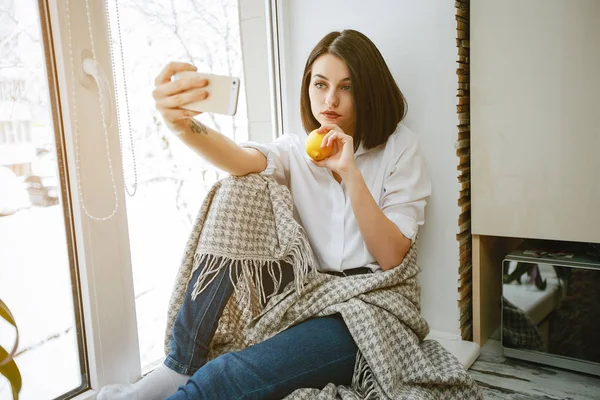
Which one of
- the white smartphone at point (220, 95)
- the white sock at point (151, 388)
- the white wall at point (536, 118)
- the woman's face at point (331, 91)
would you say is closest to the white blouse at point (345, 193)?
the woman's face at point (331, 91)

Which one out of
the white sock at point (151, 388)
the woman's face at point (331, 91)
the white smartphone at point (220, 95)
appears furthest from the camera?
the woman's face at point (331, 91)

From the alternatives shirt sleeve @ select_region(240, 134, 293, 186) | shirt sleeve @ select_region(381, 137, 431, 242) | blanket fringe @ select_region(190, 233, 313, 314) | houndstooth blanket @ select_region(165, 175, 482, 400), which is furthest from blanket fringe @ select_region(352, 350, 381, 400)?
shirt sleeve @ select_region(240, 134, 293, 186)

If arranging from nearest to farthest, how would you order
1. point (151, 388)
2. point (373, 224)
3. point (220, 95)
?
1. point (220, 95)
2. point (151, 388)
3. point (373, 224)

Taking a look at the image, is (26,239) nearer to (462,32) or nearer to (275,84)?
(275,84)

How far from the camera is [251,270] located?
107 centimetres

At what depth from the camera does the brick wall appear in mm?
1341

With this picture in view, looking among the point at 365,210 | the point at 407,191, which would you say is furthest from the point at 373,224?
the point at 407,191

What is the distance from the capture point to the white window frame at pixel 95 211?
0.98 m

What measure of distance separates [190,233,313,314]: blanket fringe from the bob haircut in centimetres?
34

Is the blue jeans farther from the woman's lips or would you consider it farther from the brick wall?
the brick wall

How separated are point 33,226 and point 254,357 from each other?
0.51m

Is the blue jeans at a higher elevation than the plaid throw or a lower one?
higher

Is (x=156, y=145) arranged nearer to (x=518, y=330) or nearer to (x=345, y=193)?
(x=345, y=193)

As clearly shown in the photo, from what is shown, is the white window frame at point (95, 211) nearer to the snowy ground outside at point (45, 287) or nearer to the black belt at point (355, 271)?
the snowy ground outside at point (45, 287)
